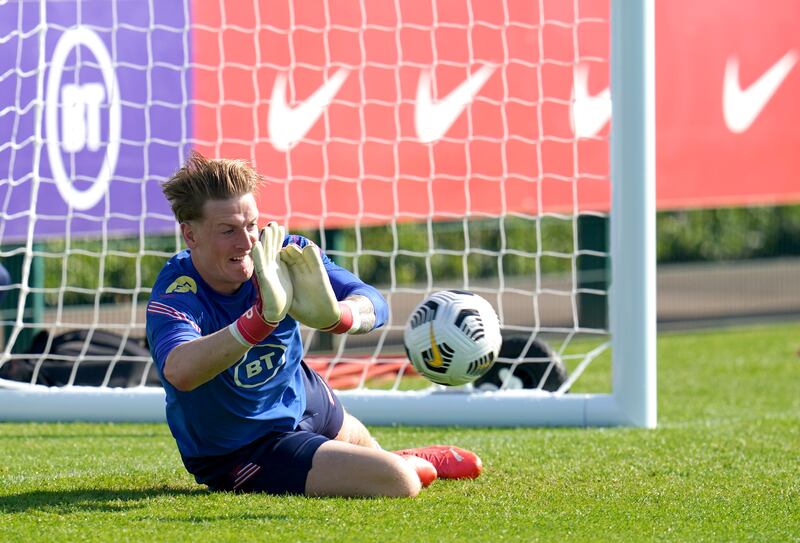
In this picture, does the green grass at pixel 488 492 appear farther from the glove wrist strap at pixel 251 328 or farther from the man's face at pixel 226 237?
the man's face at pixel 226 237

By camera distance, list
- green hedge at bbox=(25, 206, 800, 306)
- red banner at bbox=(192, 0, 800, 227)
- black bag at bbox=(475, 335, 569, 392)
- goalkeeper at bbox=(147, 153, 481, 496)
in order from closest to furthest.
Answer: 1. goalkeeper at bbox=(147, 153, 481, 496)
2. black bag at bbox=(475, 335, 569, 392)
3. red banner at bbox=(192, 0, 800, 227)
4. green hedge at bbox=(25, 206, 800, 306)

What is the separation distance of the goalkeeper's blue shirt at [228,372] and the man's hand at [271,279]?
58 cm

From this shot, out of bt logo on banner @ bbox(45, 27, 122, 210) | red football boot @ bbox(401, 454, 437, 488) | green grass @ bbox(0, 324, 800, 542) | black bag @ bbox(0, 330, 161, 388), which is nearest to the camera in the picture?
green grass @ bbox(0, 324, 800, 542)

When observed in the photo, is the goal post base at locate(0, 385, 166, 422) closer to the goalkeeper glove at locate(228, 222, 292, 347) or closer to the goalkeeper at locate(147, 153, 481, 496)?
the goalkeeper at locate(147, 153, 481, 496)

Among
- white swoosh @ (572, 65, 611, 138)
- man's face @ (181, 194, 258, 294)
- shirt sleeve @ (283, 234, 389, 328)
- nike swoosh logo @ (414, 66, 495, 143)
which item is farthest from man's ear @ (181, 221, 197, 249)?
white swoosh @ (572, 65, 611, 138)

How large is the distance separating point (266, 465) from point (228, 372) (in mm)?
432

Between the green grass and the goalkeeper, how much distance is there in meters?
0.12

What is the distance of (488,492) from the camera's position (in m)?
5.24

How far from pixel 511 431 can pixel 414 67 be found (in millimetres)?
2976

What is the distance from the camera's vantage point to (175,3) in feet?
27.1

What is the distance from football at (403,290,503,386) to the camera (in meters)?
5.40

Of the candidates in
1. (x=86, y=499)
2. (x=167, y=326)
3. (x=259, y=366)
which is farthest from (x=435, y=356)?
(x=86, y=499)

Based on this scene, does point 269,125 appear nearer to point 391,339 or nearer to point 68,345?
point 68,345

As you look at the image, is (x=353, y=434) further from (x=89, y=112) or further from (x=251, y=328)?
(x=89, y=112)
